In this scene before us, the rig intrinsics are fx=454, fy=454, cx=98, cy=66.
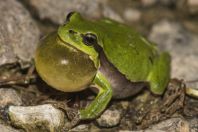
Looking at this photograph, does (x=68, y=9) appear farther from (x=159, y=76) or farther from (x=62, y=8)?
(x=159, y=76)

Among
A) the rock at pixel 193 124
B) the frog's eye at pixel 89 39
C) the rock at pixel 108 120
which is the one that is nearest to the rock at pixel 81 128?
the rock at pixel 108 120

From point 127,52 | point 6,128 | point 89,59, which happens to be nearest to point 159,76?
point 127,52

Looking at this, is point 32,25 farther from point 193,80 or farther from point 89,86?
point 193,80

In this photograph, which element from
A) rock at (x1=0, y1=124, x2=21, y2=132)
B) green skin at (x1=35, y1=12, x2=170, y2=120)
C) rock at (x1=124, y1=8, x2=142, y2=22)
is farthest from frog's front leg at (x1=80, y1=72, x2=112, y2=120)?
rock at (x1=124, y1=8, x2=142, y2=22)

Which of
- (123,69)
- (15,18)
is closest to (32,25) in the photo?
(15,18)

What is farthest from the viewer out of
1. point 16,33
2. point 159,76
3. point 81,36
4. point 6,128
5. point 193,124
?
point 16,33

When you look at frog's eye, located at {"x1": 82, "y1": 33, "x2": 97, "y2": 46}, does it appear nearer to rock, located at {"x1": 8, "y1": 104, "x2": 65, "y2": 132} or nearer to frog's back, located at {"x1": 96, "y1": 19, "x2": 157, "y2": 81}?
frog's back, located at {"x1": 96, "y1": 19, "x2": 157, "y2": 81}
